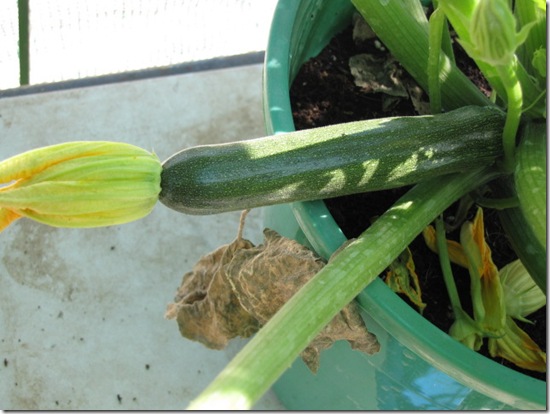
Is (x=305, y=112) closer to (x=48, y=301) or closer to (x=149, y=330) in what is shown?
(x=149, y=330)

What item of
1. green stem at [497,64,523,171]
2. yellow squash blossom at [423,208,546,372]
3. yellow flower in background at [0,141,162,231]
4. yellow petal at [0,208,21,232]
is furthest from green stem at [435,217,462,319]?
yellow petal at [0,208,21,232]

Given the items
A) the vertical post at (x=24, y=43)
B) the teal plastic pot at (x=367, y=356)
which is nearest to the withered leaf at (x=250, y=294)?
the teal plastic pot at (x=367, y=356)

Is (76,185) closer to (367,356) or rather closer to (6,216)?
(6,216)

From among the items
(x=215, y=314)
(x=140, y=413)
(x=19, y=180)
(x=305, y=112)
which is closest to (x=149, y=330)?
(x=140, y=413)

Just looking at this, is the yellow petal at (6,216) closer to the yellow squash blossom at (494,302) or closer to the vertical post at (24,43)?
the yellow squash blossom at (494,302)

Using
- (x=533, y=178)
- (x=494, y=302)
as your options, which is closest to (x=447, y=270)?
(x=494, y=302)

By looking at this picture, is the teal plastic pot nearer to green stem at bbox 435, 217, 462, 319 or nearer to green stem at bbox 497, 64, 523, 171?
green stem at bbox 435, 217, 462, 319
